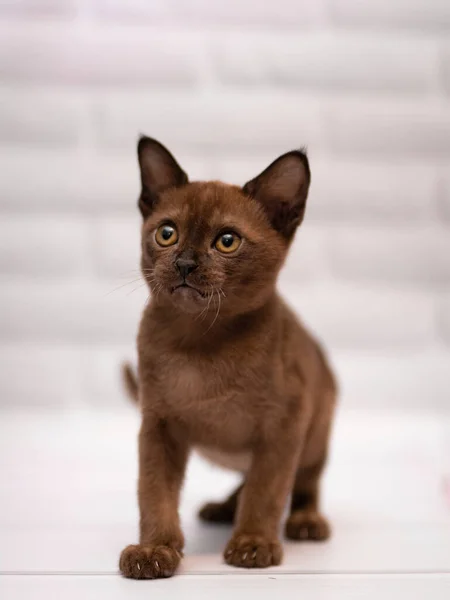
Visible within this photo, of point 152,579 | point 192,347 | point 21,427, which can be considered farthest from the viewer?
point 21,427

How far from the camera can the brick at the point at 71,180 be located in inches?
86.4

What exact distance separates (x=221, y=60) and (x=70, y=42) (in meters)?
0.40

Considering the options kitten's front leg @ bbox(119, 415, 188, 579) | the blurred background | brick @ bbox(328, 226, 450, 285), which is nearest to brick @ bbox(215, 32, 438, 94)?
the blurred background

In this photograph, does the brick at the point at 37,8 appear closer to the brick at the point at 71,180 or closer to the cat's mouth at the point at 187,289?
the brick at the point at 71,180

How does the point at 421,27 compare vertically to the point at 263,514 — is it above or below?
above

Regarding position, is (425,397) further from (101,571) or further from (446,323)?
(101,571)

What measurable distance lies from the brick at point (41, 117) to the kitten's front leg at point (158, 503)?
3.85ft

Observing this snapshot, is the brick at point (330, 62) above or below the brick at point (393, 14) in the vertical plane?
below

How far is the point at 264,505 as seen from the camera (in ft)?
3.95

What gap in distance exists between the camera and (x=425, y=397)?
2.23m

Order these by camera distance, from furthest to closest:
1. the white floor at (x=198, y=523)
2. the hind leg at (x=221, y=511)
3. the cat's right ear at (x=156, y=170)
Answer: the hind leg at (x=221, y=511), the cat's right ear at (x=156, y=170), the white floor at (x=198, y=523)

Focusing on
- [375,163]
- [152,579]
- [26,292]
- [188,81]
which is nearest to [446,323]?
[375,163]

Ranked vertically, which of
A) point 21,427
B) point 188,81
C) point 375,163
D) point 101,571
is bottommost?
point 21,427

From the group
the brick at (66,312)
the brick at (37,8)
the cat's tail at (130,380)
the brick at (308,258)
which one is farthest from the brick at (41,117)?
the cat's tail at (130,380)
